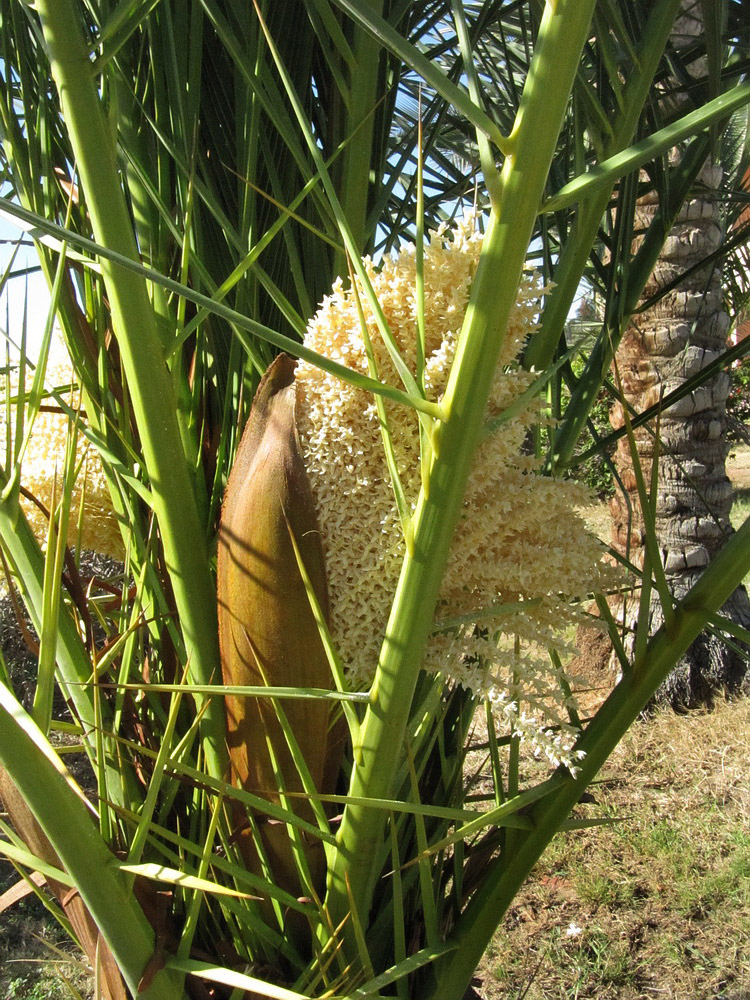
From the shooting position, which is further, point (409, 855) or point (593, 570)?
point (409, 855)

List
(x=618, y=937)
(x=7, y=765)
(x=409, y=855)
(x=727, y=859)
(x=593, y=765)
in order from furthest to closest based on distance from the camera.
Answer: (x=727, y=859) < (x=618, y=937) < (x=409, y=855) < (x=593, y=765) < (x=7, y=765)

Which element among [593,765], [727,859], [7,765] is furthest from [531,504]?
[727,859]

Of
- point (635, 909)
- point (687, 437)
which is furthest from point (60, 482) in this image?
point (687, 437)

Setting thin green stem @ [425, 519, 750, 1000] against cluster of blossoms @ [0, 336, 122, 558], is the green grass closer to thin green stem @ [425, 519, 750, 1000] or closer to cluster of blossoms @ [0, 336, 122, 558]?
thin green stem @ [425, 519, 750, 1000]

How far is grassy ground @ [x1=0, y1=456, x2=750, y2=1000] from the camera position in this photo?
72.6 inches

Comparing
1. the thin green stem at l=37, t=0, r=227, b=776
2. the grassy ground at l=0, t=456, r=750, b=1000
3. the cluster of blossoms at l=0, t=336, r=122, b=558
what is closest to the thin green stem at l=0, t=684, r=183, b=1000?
the thin green stem at l=37, t=0, r=227, b=776

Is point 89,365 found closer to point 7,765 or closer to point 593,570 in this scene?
point 7,765

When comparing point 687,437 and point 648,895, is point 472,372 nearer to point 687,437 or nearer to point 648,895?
point 648,895


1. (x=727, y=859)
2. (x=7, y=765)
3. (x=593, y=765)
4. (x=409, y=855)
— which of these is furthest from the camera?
(x=727, y=859)

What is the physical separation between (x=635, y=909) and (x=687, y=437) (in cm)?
167

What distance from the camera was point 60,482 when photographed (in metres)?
0.73

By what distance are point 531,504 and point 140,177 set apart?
45 cm

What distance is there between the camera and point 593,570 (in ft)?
1.90

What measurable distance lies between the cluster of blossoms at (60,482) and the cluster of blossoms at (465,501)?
0.27 meters
